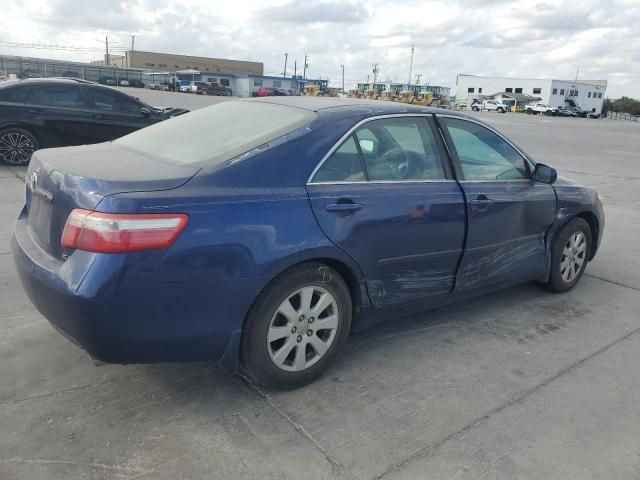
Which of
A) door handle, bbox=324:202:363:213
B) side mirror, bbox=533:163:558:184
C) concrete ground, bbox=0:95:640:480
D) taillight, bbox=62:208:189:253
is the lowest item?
concrete ground, bbox=0:95:640:480

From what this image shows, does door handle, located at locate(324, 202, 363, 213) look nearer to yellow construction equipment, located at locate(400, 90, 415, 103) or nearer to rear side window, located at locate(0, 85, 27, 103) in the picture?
rear side window, located at locate(0, 85, 27, 103)

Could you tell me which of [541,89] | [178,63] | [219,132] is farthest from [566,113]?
[178,63]

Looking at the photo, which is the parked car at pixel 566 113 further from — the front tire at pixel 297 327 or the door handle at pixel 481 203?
the front tire at pixel 297 327

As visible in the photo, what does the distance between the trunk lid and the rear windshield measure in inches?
6.0

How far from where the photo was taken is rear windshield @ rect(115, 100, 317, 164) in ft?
9.61

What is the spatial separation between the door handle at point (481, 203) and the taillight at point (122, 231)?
1994mm

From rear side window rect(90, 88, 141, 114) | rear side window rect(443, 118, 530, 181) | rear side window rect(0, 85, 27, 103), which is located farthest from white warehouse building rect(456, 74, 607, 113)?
rear side window rect(443, 118, 530, 181)

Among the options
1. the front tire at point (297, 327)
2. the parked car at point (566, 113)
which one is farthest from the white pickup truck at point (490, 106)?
the front tire at point (297, 327)

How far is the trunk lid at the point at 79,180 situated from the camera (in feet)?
8.13

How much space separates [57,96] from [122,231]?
8454 millimetres

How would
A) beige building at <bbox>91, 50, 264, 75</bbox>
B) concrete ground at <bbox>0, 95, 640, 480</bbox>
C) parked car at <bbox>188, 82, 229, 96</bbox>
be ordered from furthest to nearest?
beige building at <bbox>91, 50, 264, 75</bbox> → parked car at <bbox>188, 82, 229, 96</bbox> → concrete ground at <bbox>0, 95, 640, 480</bbox>

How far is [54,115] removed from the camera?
948cm

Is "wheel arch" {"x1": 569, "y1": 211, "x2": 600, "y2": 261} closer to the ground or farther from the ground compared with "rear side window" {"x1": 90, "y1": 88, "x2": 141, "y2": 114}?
closer to the ground

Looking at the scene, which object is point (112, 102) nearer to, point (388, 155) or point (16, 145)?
point (16, 145)
